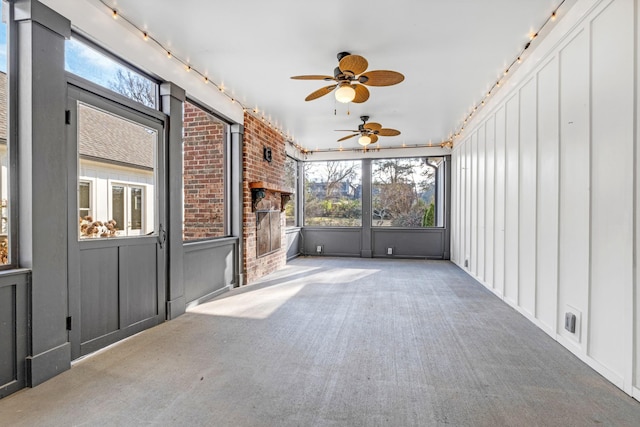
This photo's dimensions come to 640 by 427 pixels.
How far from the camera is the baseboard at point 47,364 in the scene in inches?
83.0

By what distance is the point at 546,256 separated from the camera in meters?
3.08

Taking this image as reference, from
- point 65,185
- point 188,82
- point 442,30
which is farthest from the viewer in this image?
point 188,82

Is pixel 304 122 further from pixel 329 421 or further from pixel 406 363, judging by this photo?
pixel 329 421

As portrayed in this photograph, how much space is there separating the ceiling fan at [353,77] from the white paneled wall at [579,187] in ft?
4.48

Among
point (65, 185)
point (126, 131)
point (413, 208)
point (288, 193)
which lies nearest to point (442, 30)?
point (126, 131)

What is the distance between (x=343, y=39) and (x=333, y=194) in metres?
5.55

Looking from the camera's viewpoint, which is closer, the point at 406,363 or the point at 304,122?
the point at 406,363

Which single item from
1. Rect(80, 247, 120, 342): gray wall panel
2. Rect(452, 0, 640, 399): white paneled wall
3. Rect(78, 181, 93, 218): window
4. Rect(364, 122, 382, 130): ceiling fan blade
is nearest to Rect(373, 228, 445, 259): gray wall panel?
Rect(364, 122, 382, 130): ceiling fan blade

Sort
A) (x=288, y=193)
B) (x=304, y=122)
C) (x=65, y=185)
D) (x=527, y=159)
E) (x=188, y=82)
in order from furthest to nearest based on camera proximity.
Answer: (x=288, y=193)
(x=304, y=122)
(x=188, y=82)
(x=527, y=159)
(x=65, y=185)

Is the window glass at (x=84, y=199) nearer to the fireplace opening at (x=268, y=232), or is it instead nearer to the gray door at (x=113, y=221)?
the gray door at (x=113, y=221)

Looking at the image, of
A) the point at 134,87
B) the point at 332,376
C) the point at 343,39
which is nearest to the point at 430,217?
the point at 343,39

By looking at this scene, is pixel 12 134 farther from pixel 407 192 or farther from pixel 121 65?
pixel 407 192

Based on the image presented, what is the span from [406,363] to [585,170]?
1.96 meters

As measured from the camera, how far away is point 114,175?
2.91 meters
